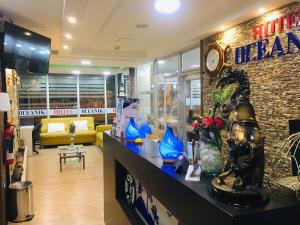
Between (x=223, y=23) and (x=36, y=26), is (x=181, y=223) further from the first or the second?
(x=36, y=26)

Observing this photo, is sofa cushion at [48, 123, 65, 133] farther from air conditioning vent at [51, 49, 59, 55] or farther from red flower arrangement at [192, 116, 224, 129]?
red flower arrangement at [192, 116, 224, 129]

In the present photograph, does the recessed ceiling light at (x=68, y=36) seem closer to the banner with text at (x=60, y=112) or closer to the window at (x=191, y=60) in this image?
the window at (x=191, y=60)

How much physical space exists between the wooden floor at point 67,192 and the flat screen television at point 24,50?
2036 mm

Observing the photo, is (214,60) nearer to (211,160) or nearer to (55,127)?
(211,160)

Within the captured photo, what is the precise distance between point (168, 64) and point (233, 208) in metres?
5.49

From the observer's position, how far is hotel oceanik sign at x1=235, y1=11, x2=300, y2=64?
2.90 meters

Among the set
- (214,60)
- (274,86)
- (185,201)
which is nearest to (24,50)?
(214,60)

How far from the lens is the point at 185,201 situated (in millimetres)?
1249

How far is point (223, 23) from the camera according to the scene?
3721 millimetres

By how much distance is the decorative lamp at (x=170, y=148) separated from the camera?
1682 mm

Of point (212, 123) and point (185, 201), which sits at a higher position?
point (212, 123)

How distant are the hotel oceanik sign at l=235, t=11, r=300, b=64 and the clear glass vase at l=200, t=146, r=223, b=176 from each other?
2.16 meters

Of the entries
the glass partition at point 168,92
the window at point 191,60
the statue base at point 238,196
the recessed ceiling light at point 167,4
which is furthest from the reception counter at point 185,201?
the glass partition at point 168,92

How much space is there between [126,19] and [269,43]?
1950 mm
